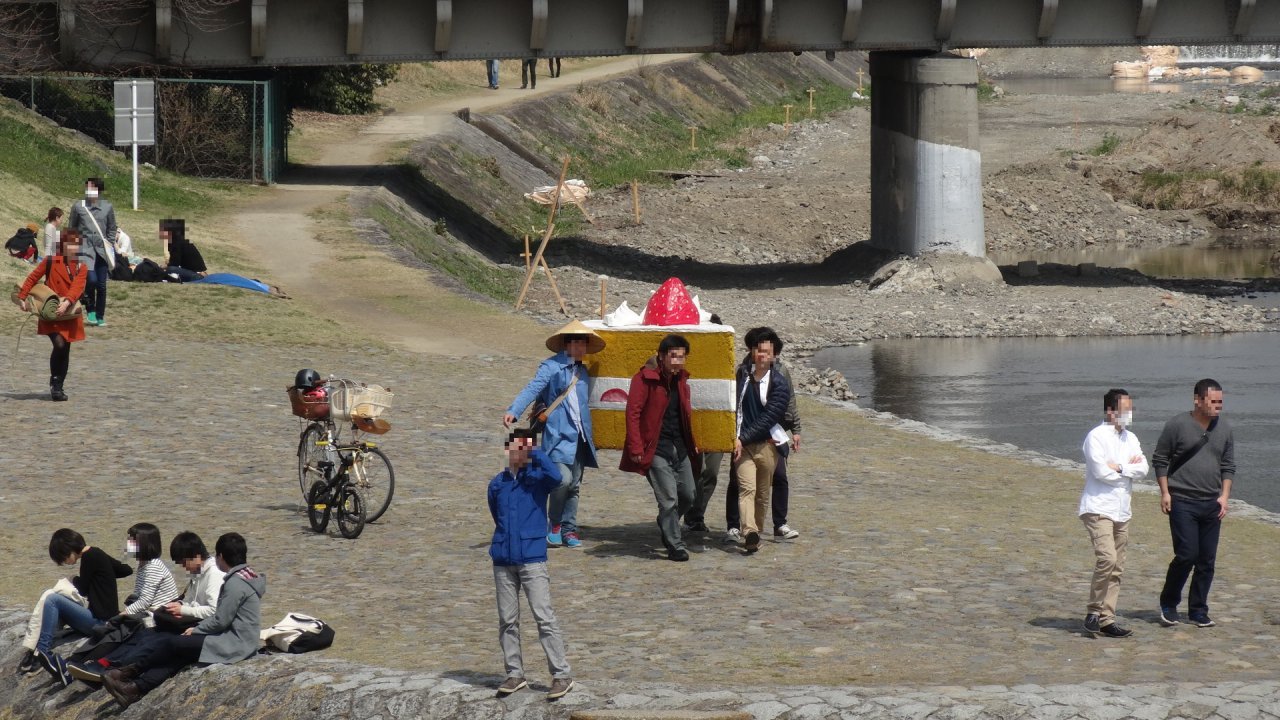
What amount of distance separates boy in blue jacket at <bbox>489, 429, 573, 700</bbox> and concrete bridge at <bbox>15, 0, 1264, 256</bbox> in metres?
28.5

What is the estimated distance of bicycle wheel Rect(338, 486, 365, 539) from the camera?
1459 cm

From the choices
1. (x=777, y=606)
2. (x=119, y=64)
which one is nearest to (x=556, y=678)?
(x=777, y=606)

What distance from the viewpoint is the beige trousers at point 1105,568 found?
11703 millimetres

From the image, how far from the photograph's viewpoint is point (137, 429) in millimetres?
18859

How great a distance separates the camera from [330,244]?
111 feet

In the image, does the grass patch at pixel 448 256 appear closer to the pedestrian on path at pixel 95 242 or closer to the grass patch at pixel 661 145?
the pedestrian on path at pixel 95 242

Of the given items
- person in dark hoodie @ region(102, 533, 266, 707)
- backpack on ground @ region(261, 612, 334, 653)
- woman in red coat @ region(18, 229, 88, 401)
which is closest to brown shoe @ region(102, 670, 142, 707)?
person in dark hoodie @ region(102, 533, 266, 707)

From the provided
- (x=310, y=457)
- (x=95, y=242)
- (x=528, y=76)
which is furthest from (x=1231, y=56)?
(x=310, y=457)

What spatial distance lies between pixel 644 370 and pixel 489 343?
1311cm

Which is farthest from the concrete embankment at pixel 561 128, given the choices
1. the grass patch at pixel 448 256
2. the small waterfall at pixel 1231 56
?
the small waterfall at pixel 1231 56

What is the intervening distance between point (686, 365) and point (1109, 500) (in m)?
3.61

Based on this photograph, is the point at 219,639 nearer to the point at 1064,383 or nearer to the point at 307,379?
the point at 307,379

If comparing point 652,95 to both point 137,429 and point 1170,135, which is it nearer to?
point 1170,135

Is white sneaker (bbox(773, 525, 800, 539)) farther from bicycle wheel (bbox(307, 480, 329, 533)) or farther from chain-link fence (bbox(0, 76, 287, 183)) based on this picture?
chain-link fence (bbox(0, 76, 287, 183))
